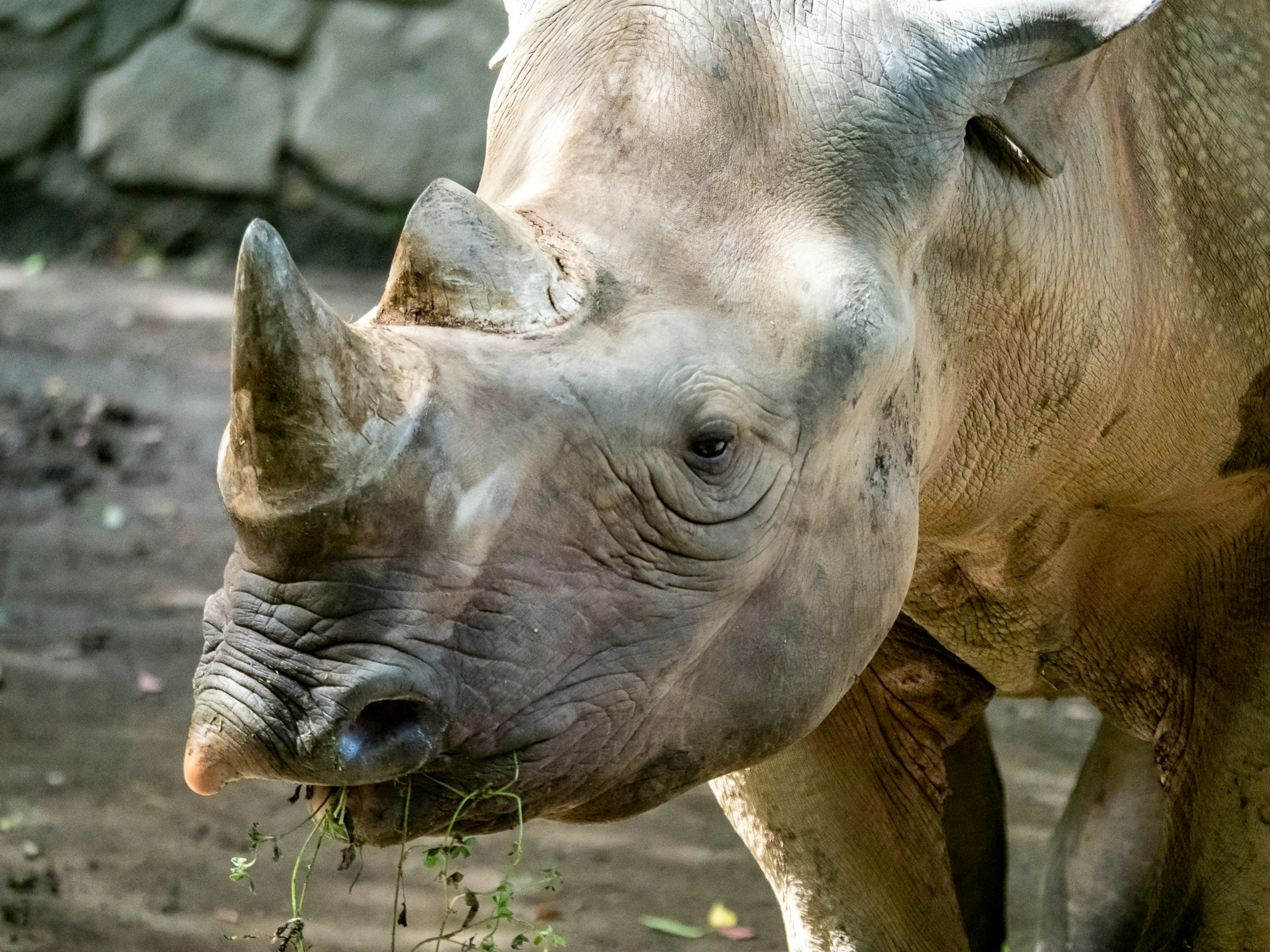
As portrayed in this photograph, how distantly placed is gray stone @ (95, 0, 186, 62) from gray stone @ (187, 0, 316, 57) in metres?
0.21

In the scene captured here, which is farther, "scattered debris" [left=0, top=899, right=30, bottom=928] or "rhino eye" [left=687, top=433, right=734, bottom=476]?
"scattered debris" [left=0, top=899, right=30, bottom=928]

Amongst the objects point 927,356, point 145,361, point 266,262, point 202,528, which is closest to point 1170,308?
point 927,356

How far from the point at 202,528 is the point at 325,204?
13.3 feet

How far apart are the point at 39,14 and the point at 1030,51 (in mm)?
9750

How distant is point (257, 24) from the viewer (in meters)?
11.0

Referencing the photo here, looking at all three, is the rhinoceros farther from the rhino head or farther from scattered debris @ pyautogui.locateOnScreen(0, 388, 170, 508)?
scattered debris @ pyautogui.locateOnScreen(0, 388, 170, 508)

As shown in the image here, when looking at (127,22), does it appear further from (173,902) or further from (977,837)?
(977,837)

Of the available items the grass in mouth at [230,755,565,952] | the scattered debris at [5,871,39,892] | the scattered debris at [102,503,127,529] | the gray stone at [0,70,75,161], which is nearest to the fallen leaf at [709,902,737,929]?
the grass in mouth at [230,755,565,952]

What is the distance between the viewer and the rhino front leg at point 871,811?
134 inches

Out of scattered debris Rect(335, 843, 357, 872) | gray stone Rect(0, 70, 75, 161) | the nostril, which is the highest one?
the nostril

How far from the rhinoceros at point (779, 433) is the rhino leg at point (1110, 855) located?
0.70 metres

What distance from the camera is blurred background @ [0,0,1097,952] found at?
4539 mm

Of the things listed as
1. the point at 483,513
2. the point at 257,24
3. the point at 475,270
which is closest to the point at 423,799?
the point at 483,513

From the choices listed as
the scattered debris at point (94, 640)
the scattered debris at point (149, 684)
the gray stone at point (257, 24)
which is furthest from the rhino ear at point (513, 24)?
the gray stone at point (257, 24)
